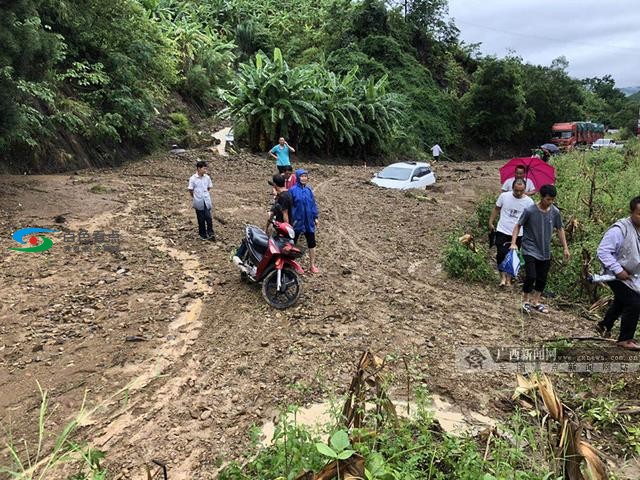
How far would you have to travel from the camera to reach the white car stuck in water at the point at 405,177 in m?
15.3

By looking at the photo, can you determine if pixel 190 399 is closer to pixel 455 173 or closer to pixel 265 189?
pixel 265 189

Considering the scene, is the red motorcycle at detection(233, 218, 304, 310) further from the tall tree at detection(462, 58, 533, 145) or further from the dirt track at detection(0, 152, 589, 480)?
the tall tree at detection(462, 58, 533, 145)

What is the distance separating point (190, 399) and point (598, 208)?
9460mm

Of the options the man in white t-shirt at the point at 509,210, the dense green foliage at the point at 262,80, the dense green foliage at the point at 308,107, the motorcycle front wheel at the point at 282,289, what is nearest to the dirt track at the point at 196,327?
the motorcycle front wheel at the point at 282,289

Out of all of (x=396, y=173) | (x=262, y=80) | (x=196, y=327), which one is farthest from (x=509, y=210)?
(x=262, y=80)

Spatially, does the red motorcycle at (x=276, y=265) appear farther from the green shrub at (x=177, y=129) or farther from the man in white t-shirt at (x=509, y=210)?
the green shrub at (x=177, y=129)

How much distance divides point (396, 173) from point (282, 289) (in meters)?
10.6

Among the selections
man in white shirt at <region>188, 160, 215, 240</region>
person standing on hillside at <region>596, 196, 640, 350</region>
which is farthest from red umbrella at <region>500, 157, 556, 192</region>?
man in white shirt at <region>188, 160, 215, 240</region>

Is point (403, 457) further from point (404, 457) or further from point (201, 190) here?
point (201, 190)

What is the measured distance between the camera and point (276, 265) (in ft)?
18.8

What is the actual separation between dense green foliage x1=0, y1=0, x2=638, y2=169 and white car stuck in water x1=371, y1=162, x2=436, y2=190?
4991 mm

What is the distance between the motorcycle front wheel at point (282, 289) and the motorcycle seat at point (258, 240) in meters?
0.39

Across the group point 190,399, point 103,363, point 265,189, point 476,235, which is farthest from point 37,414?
point 265,189

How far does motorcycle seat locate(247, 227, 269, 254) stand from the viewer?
6.14 meters
